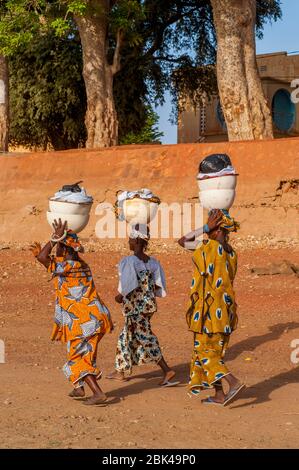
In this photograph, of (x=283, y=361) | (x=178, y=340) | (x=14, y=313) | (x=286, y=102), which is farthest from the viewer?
(x=286, y=102)

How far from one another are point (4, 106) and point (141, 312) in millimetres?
15914

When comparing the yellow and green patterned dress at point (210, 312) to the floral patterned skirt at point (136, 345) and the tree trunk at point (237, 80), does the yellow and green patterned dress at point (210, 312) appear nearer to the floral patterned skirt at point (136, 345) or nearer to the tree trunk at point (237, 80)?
the floral patterned skirt at point (136, 345)

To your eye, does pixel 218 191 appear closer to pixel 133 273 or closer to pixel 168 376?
pixel 133 273

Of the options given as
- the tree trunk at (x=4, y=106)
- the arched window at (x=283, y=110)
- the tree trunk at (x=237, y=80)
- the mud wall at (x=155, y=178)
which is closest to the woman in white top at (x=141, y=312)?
the mud wall at (x=155, y=178)

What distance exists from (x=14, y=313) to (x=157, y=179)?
614 centimetres

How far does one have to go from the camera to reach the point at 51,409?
664 cm

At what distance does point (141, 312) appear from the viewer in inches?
299

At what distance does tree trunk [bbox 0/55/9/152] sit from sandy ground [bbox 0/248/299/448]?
9828mm

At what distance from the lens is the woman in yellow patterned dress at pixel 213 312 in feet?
21.6

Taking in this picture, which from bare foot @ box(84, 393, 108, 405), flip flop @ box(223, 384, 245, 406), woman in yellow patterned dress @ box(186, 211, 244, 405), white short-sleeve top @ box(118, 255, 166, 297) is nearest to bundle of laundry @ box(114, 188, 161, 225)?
white short-sleeve top @ box(118, 255, 166, 297)

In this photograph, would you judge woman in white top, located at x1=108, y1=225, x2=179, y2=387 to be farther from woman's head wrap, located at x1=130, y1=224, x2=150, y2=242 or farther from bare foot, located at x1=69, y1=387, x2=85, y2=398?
bare foot, located at x1=69, y1=387, x2=85, y2=398

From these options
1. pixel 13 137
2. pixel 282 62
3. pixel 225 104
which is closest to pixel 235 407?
pixel 225 104

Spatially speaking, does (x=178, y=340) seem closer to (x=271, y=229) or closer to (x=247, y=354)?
(x=247, y=354)

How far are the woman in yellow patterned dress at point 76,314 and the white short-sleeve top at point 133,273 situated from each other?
1.66ft
